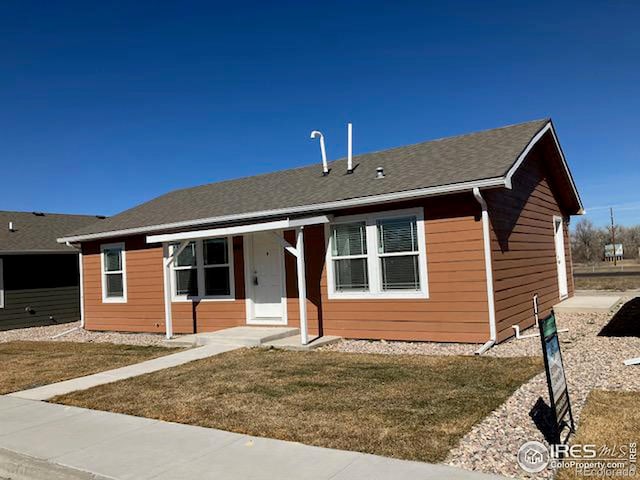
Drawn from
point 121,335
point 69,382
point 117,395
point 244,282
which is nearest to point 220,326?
point 244,282

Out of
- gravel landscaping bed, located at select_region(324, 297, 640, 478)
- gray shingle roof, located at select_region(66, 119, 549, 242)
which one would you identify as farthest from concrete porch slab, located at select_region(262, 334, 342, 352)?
gray shingle roof, located at select_region(66, 119, 549, 242)

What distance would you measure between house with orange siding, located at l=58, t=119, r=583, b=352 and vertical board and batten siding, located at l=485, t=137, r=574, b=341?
0.16 ft

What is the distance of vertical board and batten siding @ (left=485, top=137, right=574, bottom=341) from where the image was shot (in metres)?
9.54

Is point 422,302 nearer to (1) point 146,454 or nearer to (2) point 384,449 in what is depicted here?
(2) point 384,449

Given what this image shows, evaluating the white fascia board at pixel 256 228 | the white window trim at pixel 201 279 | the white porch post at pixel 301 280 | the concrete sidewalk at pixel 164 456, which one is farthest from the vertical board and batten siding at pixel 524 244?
the white window trim at pixel 201 279

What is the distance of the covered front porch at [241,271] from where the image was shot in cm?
1102

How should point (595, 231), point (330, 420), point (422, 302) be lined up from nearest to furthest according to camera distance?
point (330, 420), point (422, 302), point (595, 231)

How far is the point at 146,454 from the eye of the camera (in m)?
4.74

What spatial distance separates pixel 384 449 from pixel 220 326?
8634 millimetres

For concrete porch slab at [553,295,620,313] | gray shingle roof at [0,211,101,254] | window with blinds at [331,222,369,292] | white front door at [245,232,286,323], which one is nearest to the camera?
window with blinds at [331,222,369,292]

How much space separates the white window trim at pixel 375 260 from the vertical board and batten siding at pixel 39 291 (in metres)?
12.1

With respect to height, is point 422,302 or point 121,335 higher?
point 422,302

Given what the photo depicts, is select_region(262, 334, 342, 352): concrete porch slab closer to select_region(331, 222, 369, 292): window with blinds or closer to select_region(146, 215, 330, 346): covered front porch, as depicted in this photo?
select_region(146, 215, 330, 346): covered front porch

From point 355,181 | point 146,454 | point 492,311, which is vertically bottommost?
point 146,454
